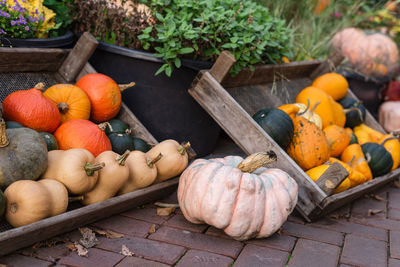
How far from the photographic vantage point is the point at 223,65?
10.6 feet

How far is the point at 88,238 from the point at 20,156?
0.56 metres

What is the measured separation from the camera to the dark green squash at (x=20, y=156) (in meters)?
2.15

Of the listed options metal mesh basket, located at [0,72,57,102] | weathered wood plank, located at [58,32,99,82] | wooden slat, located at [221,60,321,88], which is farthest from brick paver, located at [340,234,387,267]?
metal mesh basket, located at [0,72,57,102]

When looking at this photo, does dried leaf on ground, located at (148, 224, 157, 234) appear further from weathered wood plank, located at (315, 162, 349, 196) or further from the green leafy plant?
the green leafy plant

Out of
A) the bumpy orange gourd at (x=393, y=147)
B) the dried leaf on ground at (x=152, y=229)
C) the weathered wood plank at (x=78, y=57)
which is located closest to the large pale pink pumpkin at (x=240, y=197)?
the dried leaf on ground at (x=152, y=229)

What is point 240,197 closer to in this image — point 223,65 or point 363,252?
point 363,252

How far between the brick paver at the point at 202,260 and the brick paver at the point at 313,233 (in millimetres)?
623

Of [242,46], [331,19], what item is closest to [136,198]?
[242,46]

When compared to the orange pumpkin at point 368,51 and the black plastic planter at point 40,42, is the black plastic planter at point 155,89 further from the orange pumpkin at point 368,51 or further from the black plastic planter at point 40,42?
the orange pumpkin at point 368,51

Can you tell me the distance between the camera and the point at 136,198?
2.64 meters

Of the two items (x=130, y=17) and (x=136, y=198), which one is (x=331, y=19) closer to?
(x=130, y=17)

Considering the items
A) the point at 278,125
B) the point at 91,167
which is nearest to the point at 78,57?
the point at 91,167

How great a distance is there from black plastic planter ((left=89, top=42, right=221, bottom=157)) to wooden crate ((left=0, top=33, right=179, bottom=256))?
24 cm

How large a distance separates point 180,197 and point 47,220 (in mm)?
834
